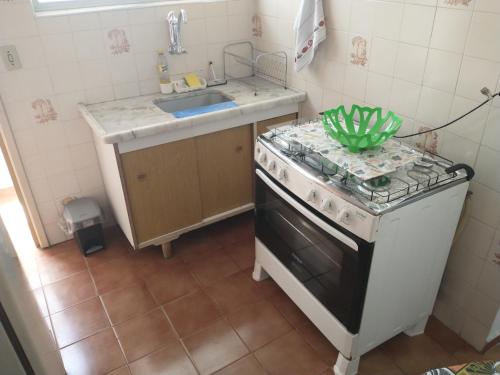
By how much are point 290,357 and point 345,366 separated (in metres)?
0.25

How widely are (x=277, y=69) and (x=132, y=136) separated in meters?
1.04

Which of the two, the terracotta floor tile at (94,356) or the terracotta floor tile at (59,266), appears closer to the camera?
the terracotta floor tile at (94,356)

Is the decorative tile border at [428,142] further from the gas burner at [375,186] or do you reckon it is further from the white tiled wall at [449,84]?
the gas burner at [375,186]

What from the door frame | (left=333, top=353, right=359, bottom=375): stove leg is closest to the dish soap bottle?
the door frame

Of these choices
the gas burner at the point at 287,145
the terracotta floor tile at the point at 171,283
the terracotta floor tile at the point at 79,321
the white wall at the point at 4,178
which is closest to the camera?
the gas burner at the point at 287,145

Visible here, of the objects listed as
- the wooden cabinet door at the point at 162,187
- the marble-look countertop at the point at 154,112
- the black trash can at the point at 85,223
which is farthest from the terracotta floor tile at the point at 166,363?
the marble-look countertop at the point at 154,112

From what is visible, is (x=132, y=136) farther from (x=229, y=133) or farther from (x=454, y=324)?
(x=454, y=324)

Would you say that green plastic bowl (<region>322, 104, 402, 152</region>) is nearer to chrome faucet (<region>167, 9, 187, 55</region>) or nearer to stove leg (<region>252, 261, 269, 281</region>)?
stove leg (<region>252, 261, 269, 281</region>)

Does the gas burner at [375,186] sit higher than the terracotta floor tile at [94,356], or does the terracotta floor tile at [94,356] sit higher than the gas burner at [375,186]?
the gas burner at [375,186]

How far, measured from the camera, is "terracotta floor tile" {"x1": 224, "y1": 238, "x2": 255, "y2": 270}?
2302mm

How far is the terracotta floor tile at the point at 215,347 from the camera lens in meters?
1.76

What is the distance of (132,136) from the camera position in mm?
1900

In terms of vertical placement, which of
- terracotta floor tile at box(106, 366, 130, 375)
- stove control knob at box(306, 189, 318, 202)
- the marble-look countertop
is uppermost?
the marble-look countertop

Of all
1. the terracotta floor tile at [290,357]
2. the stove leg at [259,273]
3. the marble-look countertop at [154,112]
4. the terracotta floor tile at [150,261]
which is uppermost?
the marble-look countertop at [154,112]
